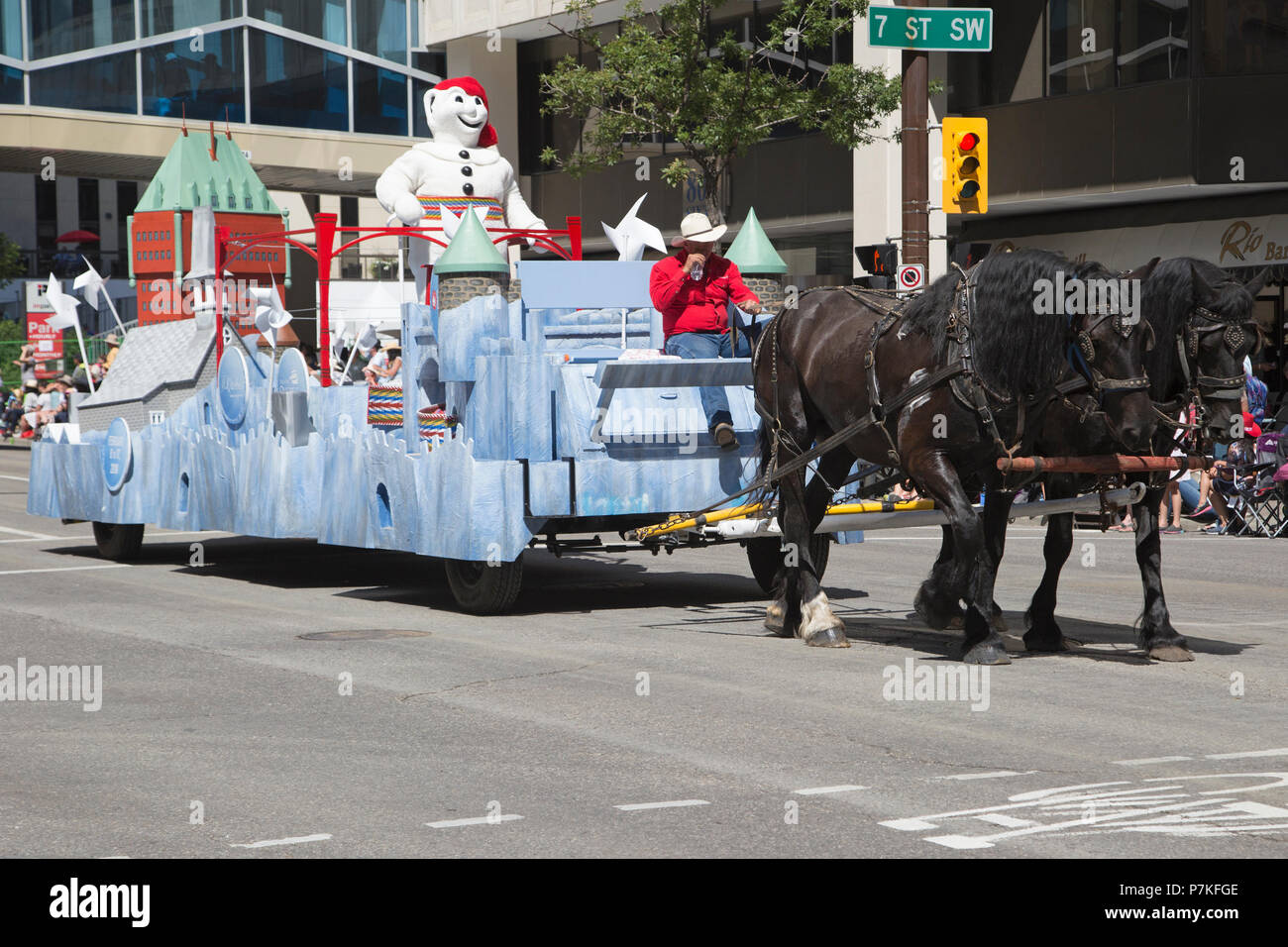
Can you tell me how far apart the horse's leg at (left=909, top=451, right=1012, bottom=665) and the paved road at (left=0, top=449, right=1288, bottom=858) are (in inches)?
8.1

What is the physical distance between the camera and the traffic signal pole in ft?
57.9

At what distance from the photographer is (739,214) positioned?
120 feet

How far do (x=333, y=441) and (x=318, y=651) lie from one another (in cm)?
326

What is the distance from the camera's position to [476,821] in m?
6.08

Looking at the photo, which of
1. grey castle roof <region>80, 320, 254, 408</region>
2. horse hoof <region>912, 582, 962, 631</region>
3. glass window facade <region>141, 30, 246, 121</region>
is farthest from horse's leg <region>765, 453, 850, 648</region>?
glass window facade <region>141, 30, 246, 121</region>

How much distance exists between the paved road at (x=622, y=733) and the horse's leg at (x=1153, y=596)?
0.55 feet

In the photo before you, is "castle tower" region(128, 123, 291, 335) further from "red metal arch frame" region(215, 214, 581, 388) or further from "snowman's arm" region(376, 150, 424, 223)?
"snowman's arm" region(376, 150, 424, 223)

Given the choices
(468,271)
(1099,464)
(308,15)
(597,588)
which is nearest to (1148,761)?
(1099,464)

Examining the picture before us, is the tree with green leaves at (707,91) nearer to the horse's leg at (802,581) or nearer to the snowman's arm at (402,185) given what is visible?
the snowman's arm at (402,185)

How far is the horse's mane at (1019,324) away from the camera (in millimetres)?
8891

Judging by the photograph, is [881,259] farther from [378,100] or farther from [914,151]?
[378,100]

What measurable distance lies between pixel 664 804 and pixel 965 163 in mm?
13605
